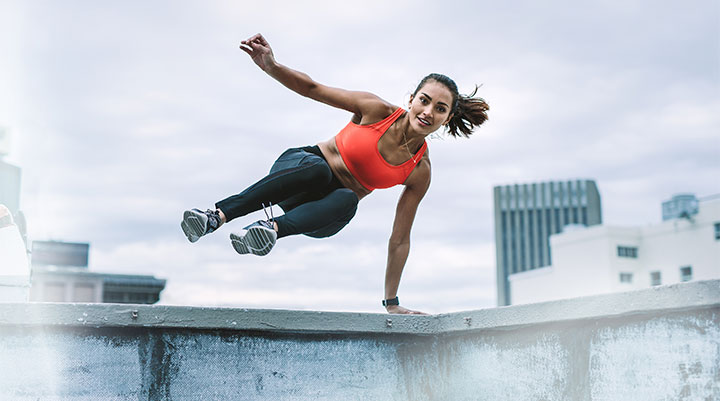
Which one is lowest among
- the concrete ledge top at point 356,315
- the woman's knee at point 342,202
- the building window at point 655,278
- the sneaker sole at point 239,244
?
the concrete ledge top at point 356,315

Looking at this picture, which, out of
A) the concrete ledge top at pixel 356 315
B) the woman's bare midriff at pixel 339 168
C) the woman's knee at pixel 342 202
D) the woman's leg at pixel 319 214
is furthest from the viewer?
the woman's bare midriff at pixel 339 168

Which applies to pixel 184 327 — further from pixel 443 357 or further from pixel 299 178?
pixel 443 357

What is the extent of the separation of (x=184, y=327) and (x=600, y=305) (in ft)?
6.67

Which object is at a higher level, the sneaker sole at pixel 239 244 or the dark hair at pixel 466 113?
the dark hair at pixel 466 113

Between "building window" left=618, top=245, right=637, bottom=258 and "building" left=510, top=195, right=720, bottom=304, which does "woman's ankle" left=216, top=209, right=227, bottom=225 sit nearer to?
"building" left=510, top=195, right=720, bottom=304

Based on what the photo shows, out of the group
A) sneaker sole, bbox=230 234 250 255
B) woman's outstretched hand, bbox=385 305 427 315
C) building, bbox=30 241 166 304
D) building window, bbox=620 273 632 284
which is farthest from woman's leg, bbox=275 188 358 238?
building, bbox=30 241 166 304

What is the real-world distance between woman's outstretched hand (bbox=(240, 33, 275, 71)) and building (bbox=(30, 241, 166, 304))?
58507mm


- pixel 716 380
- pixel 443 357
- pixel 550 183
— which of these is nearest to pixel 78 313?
pixel 443 357

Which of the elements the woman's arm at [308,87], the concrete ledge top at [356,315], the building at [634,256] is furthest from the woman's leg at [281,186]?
the building at [634,256]

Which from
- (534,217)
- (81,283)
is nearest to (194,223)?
(81,283)

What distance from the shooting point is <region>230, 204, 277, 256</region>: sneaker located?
156 inches

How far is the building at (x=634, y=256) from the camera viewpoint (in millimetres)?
48781

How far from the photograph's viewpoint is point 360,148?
4.48 meters

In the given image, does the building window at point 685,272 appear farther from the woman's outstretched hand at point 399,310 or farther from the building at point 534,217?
the woman's outstretched hand at point 399,310
